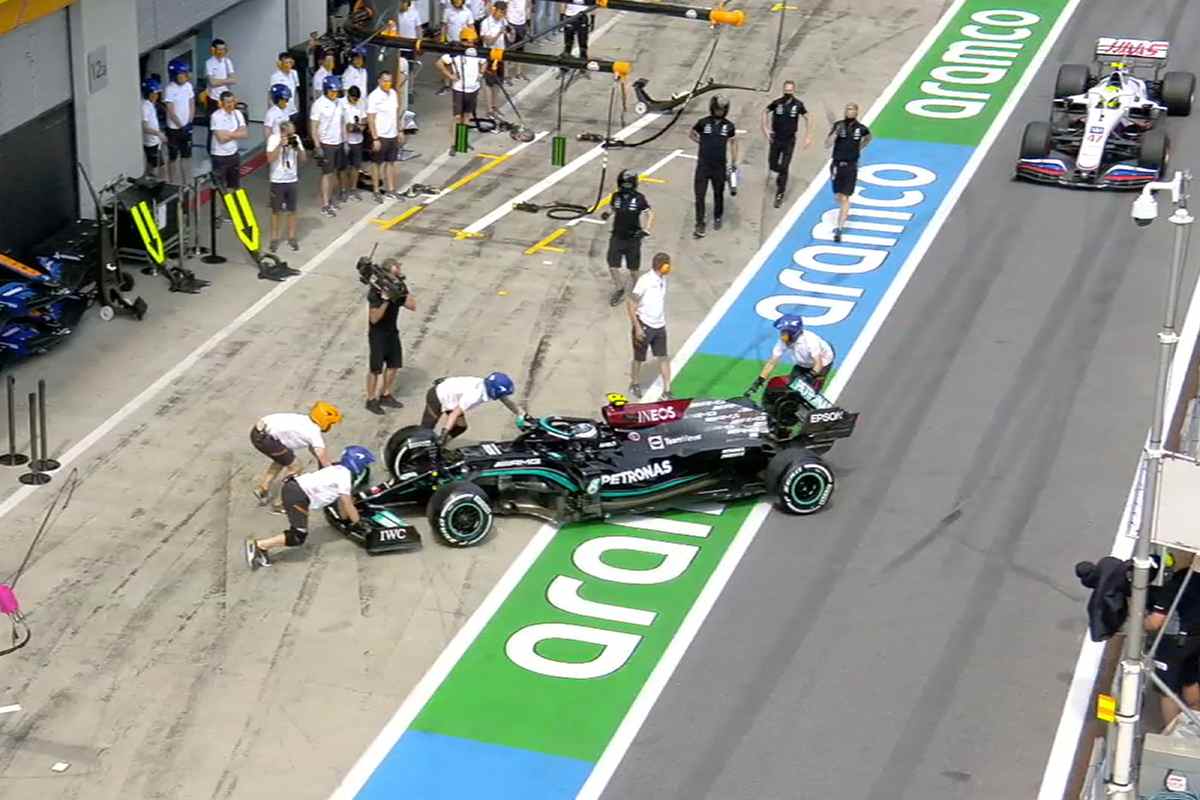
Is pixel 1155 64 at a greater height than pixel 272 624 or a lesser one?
greater

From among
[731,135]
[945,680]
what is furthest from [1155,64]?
[945,680]

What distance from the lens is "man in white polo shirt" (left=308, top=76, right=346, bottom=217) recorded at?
27484 mm

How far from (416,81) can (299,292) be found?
29.9 feet

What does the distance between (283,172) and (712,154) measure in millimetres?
5657

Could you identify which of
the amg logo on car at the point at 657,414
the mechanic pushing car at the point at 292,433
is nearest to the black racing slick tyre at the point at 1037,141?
the amg logo on car at the point at 657,414

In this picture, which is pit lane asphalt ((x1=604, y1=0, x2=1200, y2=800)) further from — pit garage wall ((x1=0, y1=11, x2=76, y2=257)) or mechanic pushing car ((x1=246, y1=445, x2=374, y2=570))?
pit garage wall ((x1=0, y1=11, x2=76, y2=257))

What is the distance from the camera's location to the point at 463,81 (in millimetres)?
30328

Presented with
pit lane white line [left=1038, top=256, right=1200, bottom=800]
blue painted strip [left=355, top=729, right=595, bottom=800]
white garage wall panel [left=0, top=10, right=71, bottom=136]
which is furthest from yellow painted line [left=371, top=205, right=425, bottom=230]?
blue painted strip [left=355, top=729, right=595, bottom=800]

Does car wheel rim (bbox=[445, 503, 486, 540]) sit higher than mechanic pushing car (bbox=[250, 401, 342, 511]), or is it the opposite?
mechanic pushing car (bbox=[250, 401, 342, 511])

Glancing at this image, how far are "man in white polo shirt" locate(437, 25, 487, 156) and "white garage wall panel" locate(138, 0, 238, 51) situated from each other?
3.56m

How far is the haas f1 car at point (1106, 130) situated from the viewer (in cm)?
2878

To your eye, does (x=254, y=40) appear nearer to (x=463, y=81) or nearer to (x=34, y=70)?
(x=463, y=81)

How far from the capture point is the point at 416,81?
33594 mm

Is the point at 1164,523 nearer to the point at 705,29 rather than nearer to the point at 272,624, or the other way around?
the point at 272,624
